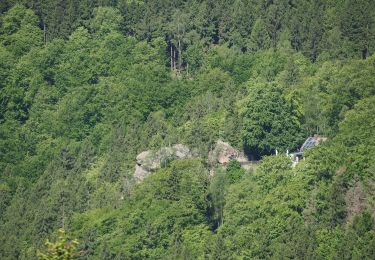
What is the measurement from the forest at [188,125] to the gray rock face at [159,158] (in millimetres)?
508

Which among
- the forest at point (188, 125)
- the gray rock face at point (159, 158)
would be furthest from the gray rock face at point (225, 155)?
the gray rock face at point (159, 158)

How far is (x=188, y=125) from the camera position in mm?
115375

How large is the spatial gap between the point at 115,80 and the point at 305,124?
28.5 meters

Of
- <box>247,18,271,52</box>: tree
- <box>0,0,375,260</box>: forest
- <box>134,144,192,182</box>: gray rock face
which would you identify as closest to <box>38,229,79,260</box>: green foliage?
<box>0,0,375,260</box>: forest

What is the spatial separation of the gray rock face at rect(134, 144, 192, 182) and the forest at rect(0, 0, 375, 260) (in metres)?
0.51

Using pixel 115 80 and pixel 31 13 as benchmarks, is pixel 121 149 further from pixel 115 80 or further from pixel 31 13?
pixel 31 13

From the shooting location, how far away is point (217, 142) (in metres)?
112

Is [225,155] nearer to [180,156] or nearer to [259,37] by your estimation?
[180,156]

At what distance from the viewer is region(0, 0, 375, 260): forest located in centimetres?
10044

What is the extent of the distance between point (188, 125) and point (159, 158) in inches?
226

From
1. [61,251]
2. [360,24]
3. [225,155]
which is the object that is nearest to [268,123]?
[225,155]

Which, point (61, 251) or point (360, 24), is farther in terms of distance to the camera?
point (360, 24)

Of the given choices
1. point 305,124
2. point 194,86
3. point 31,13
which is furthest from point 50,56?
point 305,124

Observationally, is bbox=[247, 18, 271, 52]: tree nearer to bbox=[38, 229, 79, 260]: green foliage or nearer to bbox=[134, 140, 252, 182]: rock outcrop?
bbox=[134, 140, 252, 182]: rock outcrop
